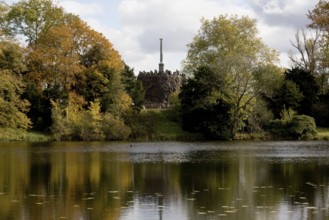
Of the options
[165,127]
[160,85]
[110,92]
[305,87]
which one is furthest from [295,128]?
[160,85]

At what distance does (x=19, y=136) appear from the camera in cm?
5566

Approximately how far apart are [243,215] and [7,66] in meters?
46.7

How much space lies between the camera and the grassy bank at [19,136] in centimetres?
5484

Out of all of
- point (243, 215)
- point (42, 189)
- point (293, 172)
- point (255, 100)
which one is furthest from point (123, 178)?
point (255, 100)

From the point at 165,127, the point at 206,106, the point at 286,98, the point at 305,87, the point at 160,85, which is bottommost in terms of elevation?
the point at 165,127

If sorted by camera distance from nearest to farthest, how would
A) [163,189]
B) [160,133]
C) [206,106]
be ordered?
[163,189] < [206,106] < [160,133]

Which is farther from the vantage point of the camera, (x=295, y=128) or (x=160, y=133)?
(x=160, y=133)

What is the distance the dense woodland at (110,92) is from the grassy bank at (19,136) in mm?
632

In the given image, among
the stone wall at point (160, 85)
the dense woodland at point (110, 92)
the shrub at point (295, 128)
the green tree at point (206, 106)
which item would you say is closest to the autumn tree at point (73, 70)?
the dense woodland at point (110, 92)

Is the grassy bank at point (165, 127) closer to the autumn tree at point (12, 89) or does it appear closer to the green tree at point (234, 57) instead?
the green tree at point (234, 57)

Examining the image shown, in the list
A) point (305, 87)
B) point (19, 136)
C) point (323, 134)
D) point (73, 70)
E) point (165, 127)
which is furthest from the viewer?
point (305, 87)

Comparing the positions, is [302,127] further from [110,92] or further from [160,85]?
[160,85]

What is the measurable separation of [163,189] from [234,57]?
44222 mm

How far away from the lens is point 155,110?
230 feet
